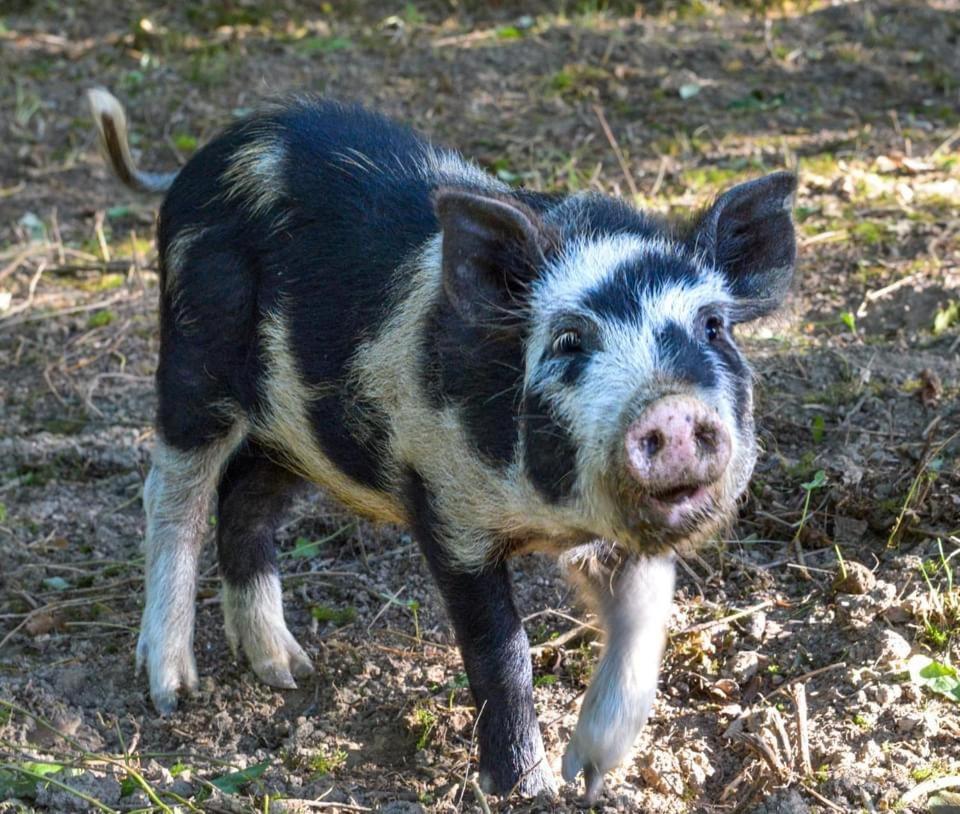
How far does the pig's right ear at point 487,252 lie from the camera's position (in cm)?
409

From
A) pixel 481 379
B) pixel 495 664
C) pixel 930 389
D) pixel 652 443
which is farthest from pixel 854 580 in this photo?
pixel 652 443

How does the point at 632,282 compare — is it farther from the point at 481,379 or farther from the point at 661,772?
the point at 661,772

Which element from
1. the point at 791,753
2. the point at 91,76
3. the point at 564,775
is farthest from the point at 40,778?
the point at 91,76

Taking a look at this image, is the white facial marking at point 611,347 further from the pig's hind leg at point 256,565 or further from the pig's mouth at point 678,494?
the pig's hind leg at point 256,565

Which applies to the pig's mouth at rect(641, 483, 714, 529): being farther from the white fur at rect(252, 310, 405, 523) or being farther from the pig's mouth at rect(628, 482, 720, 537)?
the white fur at rect(252, 310, 405, 523)

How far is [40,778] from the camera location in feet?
13.2

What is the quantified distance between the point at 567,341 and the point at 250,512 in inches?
75.6

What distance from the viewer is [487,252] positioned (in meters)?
4.23

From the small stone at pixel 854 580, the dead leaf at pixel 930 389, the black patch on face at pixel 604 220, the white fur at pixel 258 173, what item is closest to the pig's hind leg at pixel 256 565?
the white fur at pixel 258 173

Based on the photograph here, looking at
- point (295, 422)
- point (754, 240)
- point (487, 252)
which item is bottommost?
point (295, 422)

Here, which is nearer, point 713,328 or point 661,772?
point 713,328

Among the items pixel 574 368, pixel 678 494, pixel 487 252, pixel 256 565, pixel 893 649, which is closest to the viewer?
pixel 678 494

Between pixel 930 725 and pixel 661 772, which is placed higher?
pixel 930 725

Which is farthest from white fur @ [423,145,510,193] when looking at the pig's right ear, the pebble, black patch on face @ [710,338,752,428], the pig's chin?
the pebble
